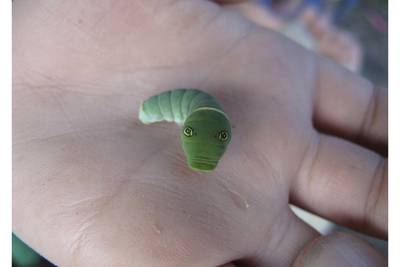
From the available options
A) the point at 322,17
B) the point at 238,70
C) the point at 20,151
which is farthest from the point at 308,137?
the point at 322,17

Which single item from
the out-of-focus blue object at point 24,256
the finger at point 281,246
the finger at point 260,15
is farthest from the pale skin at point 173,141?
the out-of-focus blue object at point 24,256

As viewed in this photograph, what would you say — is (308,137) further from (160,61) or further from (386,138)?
(160,61)

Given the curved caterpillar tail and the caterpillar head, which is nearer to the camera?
the caterpillar head

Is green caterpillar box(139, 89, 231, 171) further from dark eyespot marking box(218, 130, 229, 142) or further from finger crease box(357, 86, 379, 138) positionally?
finger crease box(357, 86, 379, 138)

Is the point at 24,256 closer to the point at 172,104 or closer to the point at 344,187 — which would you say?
the point at 172,104

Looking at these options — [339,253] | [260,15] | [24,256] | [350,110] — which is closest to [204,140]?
[339,253]

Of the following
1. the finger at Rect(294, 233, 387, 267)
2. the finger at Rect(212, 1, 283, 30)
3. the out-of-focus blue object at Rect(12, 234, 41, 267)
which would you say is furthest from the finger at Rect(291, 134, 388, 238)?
the out-of-focus blue object at Rect(12, 234, 41, 267)
